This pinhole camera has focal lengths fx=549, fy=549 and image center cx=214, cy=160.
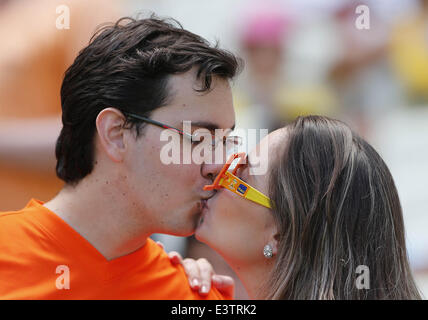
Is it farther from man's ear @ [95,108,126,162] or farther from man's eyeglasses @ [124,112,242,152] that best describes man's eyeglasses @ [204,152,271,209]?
man's ear @ [95,108,126,162]

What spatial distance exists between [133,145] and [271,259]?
28.5 inches

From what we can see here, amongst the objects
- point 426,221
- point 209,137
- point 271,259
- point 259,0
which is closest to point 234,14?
point 259,0

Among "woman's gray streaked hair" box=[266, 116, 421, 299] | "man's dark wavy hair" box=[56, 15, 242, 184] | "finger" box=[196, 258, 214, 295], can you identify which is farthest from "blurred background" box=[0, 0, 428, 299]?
"woman's gray streaked hair" box=[266, 116, 421, 299]

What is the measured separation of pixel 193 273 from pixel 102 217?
51cm

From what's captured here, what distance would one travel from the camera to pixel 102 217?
225 cm

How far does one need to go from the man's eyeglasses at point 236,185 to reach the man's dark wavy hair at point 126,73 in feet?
1.11

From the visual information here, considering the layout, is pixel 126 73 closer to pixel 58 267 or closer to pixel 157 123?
pixel 157 123

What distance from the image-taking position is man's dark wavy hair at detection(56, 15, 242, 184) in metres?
2.27

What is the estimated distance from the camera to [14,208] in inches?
139

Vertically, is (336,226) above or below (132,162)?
below

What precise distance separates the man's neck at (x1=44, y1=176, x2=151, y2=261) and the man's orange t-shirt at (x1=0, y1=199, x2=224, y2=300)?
38mm

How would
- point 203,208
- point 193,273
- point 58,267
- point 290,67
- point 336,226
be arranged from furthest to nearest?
point 290,67 → point 193,273 → point 203,208 → point 58,267 → point 336,226

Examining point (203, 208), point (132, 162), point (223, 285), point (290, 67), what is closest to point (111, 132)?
point (132, 162)

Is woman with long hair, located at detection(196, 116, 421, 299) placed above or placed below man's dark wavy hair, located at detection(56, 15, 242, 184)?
below
